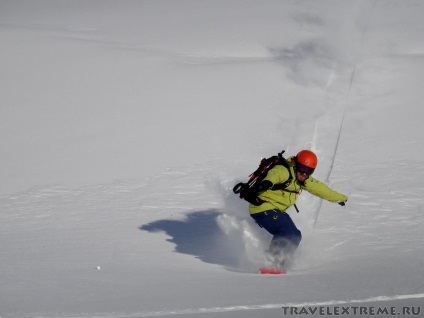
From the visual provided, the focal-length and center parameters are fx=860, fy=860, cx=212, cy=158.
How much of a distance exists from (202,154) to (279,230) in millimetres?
4597

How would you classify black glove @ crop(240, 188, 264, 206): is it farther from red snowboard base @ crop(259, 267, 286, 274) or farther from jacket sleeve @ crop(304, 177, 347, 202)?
red snowboard base @ crop(259, 267, 286, 274)

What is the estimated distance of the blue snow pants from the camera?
8516mm

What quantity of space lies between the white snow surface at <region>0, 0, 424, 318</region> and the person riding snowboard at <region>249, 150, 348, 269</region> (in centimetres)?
31

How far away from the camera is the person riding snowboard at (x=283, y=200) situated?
27.9 ft

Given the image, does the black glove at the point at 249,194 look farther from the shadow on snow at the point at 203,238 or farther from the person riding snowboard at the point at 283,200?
the shadow on snow at the point at 203,238

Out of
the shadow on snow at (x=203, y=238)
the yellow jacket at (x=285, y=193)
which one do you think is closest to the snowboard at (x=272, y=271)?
the shadow on snow at (x=203, y=238)

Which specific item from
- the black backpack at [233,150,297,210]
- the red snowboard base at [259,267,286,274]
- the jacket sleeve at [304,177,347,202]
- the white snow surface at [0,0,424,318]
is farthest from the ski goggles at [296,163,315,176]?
the red snowboard base at [259,267,286,274]

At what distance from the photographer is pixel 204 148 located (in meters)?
13.4

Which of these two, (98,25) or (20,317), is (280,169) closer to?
(20,317)

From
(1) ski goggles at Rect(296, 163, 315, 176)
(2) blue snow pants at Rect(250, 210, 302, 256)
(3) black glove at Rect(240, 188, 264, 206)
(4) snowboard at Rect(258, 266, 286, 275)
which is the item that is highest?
(1) ski goggles at Rect(296, 163, 315, 176)

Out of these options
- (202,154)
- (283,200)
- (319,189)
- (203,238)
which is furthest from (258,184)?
(202,154)

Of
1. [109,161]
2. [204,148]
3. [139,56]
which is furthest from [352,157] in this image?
[139,56]

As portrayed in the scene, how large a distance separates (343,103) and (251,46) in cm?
486

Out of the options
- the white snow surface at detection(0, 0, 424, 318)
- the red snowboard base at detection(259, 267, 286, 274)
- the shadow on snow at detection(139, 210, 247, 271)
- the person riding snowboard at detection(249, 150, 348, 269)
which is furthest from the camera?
the shadow on snow at detection(139, 210, 247, 271)
